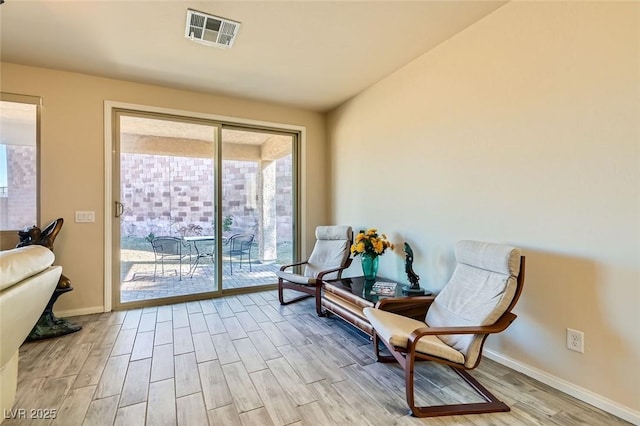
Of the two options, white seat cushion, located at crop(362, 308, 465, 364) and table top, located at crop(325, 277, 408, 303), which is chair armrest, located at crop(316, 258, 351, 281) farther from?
white seat cushion, located at crop(362, 308, 465, 364)

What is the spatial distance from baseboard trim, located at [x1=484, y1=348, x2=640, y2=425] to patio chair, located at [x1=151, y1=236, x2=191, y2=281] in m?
3.57

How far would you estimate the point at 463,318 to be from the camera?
2.01m

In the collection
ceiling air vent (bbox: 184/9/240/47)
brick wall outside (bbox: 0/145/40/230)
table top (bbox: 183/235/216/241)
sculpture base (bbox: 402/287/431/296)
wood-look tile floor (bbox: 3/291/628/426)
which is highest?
ceiling air vent (bbox: 184/9/240/47)

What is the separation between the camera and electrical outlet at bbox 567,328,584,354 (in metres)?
1.82

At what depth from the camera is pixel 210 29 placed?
2.47m

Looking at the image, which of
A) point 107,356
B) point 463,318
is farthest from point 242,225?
point 463,318

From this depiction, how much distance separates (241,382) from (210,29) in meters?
2.75

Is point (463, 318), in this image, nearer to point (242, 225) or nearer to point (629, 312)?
point (629, 312)

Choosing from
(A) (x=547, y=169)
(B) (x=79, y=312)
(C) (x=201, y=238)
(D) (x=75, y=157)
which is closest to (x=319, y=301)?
(C) (x=201, y=238)

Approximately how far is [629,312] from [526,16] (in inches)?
78.7

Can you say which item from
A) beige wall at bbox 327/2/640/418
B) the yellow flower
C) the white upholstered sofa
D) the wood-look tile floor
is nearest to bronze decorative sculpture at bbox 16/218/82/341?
the wood-look tile floor

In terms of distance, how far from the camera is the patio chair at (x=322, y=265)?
335cm

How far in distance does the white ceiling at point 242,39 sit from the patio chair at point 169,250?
6.30 ft

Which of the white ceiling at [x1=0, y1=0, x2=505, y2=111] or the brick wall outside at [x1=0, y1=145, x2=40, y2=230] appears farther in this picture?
the brick wall outside at [x1=0, y1=145, x2=40, y2=230]
